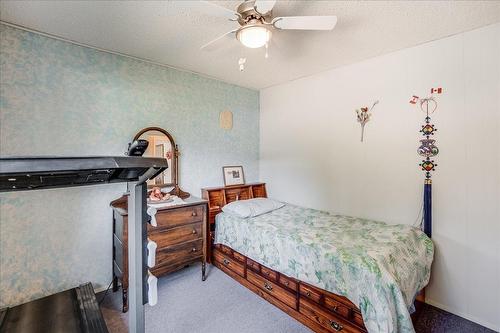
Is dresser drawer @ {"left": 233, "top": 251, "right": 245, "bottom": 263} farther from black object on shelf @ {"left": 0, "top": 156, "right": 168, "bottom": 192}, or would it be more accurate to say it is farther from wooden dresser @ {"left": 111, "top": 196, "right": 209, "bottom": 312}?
black object on shelf @ {"left": 0, "top": 156, "right": 168, "bottom": 192}

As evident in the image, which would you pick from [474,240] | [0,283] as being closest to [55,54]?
[0,283]

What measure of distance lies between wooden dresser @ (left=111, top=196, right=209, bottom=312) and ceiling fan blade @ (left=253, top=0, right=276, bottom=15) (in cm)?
184

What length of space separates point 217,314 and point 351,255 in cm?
127

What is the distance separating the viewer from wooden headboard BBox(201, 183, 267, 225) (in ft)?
10.4

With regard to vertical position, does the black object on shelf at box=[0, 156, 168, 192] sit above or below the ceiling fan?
below

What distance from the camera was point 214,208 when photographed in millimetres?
3170

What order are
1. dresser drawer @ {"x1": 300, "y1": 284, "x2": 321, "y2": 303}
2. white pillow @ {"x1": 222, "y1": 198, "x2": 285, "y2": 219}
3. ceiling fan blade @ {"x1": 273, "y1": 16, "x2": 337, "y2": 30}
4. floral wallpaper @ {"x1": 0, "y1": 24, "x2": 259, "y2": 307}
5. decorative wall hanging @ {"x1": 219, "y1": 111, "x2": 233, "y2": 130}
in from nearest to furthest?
ceiling fan blade @ {"x1": 273, "y1": 16, "x2": 337, "y2": 30}
dresser drawer @ {"x1": 300, "y1": 284, "x2": 321, "y2": 303}
floral wallpaper @ {"x1": 0, "y1": 24, "x2": 259, "y2": 307}
white pillow @ {"x1": 222, "y1": 198, "x2": 285, "y2": 219}
decorative wall hanging @ {"x1": 219, "y1": 111, "x2": 233, "y2": 130}

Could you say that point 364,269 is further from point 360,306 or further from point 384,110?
point 384,110

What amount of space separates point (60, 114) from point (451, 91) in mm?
3552

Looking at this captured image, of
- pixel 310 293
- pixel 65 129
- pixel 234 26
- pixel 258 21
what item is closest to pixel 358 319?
pixel 310 293

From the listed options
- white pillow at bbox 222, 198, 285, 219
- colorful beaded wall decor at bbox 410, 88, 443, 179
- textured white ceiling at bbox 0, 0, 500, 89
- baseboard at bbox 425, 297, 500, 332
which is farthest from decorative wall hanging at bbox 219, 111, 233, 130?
baseboard at bbox 425, 297, 500, 332

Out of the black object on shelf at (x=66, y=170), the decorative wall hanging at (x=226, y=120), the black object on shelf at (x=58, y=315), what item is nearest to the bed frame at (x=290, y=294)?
the decorative wall hanging at (x=226, y=120)

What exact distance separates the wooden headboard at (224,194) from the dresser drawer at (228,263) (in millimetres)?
416

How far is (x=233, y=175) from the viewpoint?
3551mm
